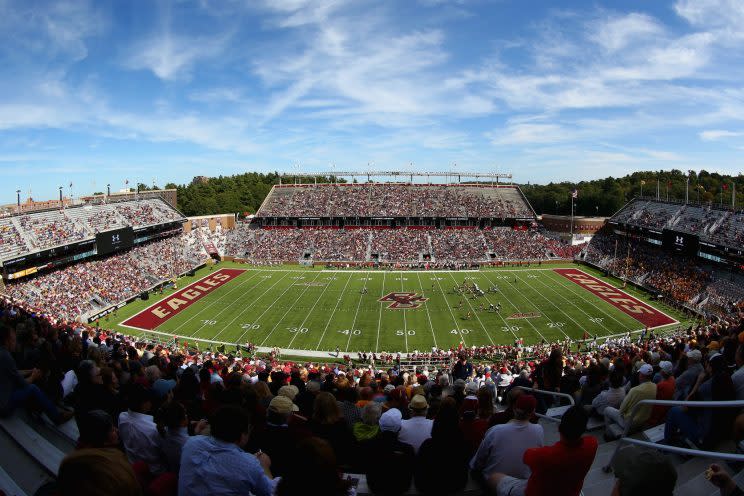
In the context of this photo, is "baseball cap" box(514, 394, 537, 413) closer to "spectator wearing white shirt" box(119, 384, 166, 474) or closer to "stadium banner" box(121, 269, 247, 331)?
"spectator wearing white shirt" box(119, 384, 166, 474)

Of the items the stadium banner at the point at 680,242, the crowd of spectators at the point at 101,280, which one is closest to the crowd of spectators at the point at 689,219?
the stadium banner at the point at 680,242

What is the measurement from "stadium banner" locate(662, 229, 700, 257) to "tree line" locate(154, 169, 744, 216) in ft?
102

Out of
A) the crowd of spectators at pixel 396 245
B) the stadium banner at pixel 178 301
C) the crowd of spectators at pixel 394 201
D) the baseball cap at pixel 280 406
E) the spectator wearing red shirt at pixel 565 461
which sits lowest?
the stadium banner at pixel 178 301

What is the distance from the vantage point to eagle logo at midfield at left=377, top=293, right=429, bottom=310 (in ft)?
128

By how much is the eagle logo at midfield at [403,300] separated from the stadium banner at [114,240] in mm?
28508

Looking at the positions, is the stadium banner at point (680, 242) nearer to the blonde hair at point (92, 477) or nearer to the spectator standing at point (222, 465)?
the spectator standing at point (222, 465)

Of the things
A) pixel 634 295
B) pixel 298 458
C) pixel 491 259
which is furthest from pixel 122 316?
pixel 634 295

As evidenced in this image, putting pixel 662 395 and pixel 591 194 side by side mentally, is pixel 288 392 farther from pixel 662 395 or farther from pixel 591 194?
pixel 591 194

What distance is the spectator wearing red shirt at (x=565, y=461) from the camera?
150 inches

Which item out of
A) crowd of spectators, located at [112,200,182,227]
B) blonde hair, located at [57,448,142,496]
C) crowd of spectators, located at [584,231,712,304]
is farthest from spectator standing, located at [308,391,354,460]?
crowd of spectators, located at [112,200,182,227]

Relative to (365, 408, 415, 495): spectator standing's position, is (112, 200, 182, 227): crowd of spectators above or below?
above

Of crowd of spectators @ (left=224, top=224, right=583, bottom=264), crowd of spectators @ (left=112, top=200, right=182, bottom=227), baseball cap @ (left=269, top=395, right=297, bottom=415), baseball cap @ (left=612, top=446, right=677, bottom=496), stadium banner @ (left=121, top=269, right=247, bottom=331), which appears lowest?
stadium banner @ (left=121, top=269, right=247, bottom=331)

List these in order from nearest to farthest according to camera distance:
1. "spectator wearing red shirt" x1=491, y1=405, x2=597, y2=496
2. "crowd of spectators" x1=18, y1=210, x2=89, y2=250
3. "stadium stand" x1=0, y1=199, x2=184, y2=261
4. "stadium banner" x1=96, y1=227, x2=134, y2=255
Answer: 1. "spectator wearing red shirt" x1=491, y1=405, x2=597, y2=496
2. "stadium stand" x1=0, y1=199, x2=184, y2=261
3. "crowd of spectators" x1=18, y1=210, x2=89, y2=250
4. "stadium banner" x1=96, y1=227, x2=134, y2=255

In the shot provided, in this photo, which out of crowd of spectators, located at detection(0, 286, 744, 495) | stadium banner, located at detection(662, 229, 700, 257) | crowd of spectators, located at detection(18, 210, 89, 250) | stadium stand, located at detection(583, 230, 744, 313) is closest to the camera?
crowd of spectators, located at detection(0, 286, 744, 495)
